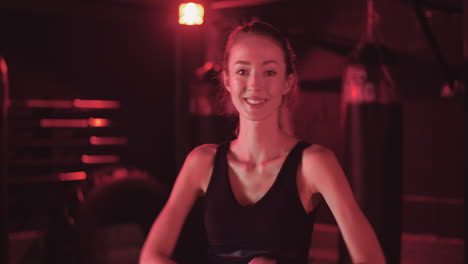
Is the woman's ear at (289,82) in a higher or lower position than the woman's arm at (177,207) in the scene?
higher

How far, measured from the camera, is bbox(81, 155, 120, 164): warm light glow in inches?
247

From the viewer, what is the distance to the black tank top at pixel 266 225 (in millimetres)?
1104

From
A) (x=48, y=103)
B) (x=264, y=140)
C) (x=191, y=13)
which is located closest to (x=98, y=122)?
(x=48, y=103)

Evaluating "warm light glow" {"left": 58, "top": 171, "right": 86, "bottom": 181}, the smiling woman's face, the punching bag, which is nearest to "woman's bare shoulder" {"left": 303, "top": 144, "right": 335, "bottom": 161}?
the smiling woman's face

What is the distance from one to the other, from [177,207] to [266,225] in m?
0.22

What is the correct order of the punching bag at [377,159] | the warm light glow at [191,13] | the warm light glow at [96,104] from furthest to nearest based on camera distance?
the warm light glow at [96,104]
the punching bag at [377,159]
the warm light glow at [191,13]

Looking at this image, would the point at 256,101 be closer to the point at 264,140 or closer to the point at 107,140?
the point at 264,140

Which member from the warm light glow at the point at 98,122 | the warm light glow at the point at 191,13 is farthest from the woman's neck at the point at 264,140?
the warm light glow at the point at 98,122

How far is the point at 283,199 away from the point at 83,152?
5.49m

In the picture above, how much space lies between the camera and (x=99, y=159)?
6.43 m

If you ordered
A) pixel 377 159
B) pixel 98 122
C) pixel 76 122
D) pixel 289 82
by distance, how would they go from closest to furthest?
pixel 289 82 → pixel 377 159 → pixel 76 122 → pixel 98 122

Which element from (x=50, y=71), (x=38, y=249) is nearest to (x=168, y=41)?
(x=50, y=71)

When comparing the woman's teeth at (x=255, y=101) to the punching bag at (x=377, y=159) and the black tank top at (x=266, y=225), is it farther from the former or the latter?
the punching bag at (x=377, y=159)

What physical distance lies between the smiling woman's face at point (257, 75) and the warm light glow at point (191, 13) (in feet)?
4.67
